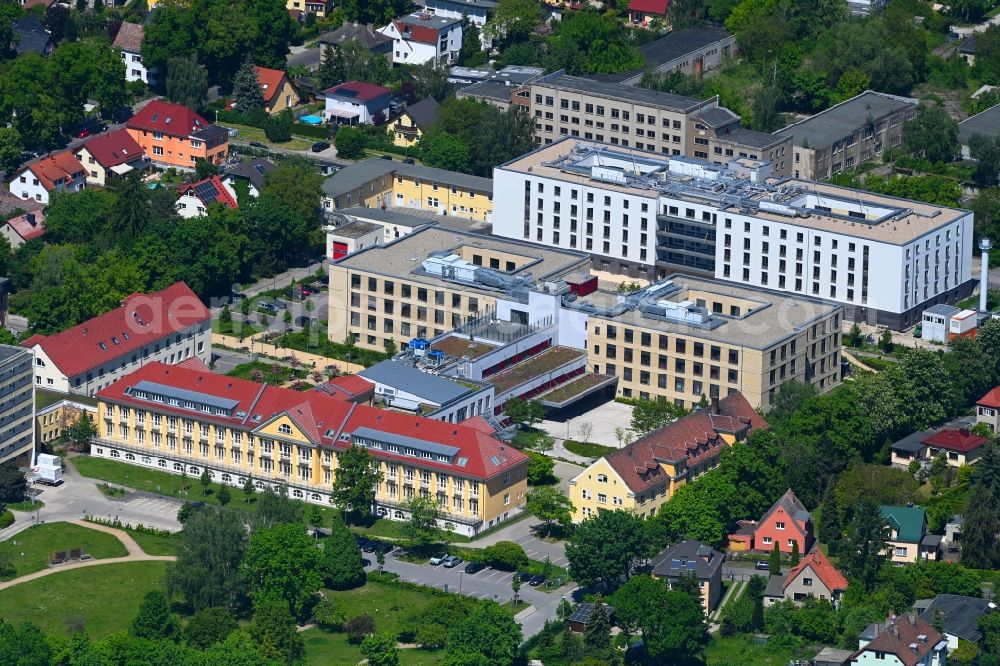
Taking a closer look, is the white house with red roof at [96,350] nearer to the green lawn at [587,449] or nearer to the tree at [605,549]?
the green lawn at [587,449]

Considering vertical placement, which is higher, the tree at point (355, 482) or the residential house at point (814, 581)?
the tree at point (355, 482)

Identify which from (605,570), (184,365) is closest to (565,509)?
(605,570)

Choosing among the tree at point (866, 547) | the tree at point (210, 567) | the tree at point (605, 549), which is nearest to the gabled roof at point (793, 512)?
the tree at point (866, 547)

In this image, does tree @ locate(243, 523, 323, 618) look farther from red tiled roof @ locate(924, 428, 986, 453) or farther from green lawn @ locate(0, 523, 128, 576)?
red tiled roof @ locate(924, 428, 986, 453)

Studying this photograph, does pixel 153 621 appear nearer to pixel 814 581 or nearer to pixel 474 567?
pixel 474 567

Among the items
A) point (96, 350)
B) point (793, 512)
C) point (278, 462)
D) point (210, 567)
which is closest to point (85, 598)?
point (210, 567)

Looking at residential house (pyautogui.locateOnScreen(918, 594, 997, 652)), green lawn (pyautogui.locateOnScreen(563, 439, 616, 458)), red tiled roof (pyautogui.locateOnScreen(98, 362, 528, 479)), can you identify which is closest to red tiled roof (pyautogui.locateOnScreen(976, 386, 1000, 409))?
green lawn (pyautogui.locateOnScreen(563, 439, 616, 458))
